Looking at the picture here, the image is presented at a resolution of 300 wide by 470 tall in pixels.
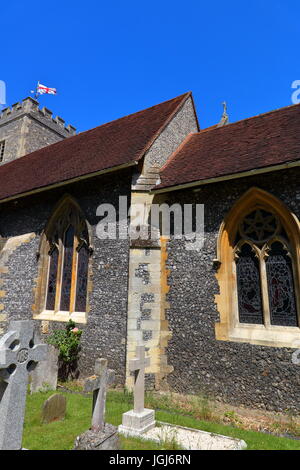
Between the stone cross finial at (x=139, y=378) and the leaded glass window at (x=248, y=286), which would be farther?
the leaded glass window at (x=248, y=286)

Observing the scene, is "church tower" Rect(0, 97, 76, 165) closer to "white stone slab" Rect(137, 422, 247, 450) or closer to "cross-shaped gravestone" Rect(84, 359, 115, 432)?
"cross-shaped gravestone" Rect(84, 359, 115, 432)

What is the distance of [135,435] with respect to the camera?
14.2ft

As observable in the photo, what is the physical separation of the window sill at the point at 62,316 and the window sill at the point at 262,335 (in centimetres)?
357

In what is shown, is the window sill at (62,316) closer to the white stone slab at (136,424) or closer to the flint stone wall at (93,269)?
the flint stone wall at (93,269)

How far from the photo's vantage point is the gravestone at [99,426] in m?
3.43

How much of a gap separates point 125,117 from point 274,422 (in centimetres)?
1171

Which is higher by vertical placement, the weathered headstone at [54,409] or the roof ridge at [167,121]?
the roof ridge at [167,121]

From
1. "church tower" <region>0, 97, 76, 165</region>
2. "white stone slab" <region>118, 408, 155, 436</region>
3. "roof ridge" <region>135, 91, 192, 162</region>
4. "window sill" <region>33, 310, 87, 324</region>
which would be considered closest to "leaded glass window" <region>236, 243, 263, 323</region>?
"white stone slab" <region>118, 408, 155, 436</region>

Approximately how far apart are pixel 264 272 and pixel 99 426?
4.28 m

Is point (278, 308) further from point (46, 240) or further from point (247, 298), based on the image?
point (46, 240)

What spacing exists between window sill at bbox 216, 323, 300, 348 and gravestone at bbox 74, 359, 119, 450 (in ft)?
9.78

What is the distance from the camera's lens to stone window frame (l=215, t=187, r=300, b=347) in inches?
229

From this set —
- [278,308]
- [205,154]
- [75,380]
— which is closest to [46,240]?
[75,380]

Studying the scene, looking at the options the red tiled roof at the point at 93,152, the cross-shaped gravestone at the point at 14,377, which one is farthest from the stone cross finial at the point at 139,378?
the red tiled roof at the point at 93,152
